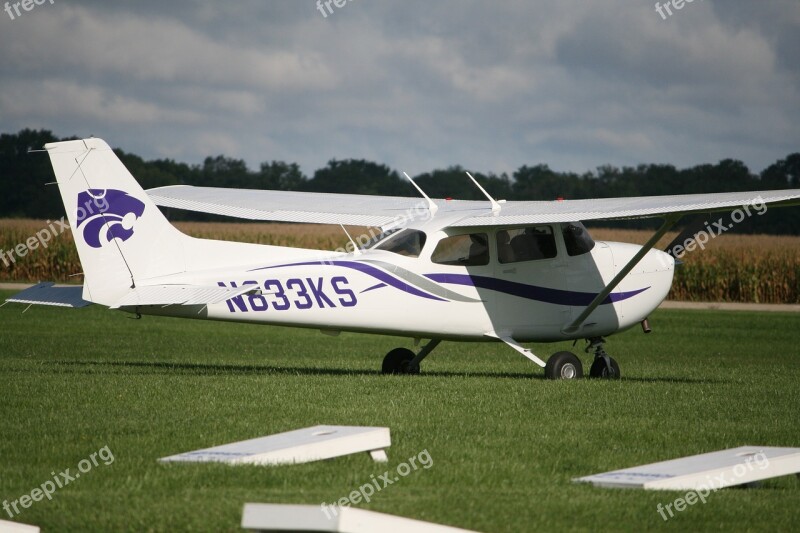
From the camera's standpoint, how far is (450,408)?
10.9 m

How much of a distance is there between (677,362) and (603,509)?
12.5 metres

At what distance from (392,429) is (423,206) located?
6453 mm

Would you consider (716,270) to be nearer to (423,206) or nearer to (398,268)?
(423,206)

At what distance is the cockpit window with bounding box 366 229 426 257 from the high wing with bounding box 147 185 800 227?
1.50ft

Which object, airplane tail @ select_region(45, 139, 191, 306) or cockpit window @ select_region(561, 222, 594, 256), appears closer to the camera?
airplane tail @ select_region(45, 139, 191, 306)

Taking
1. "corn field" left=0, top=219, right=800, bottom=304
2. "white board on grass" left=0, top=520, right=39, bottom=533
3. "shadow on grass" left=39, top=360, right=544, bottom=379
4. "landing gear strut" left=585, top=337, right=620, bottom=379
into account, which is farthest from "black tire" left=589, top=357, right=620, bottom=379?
"corn field" left=0, top=219, right=800, bottom=304

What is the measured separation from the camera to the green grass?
264 inches

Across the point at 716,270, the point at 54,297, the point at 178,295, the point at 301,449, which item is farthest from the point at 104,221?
the point at 716,270

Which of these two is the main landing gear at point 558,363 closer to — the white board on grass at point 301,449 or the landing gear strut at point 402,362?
the landing gear strut at point 402,362

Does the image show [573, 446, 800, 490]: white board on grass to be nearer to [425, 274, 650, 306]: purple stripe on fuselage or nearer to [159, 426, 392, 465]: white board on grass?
[159, 426, 392, 465]: white board on grass

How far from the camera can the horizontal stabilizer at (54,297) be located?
1304cm

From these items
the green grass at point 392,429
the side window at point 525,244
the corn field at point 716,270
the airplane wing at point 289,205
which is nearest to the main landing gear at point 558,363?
the green grass at point 392,429

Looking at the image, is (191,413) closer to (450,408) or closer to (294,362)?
(450,408)

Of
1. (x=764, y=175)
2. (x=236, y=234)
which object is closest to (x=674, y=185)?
(x=764, y=175)
